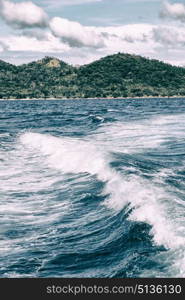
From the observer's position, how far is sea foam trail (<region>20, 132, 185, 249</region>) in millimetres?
10953

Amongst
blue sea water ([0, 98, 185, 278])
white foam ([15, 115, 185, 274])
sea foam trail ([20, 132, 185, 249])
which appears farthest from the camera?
sea foam trail ([20, 132, 185, 249])

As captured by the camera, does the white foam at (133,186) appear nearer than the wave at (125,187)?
Yes

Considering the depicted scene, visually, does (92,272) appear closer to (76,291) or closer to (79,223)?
(76,291)

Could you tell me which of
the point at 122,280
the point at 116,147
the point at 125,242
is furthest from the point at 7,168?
the point at 122,280

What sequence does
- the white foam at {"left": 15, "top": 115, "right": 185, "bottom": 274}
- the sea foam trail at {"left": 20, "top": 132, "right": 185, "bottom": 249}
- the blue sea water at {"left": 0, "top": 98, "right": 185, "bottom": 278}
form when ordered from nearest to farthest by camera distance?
the blue sea water at {"left": 0, "top": 98, "right": 185, "bottom": 278}, the white foam at {"left": 15, "top": 115, "right": 185, "bottom": 274}, the sea foam trail at {"left": 20, "top": 132, "right": 185, "bottom": 249}

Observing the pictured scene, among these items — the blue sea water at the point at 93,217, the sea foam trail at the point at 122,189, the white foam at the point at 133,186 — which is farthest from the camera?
the sea foam trail at the point at 122,189

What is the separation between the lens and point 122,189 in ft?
50.5

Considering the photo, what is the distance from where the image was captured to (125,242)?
11.2 metres

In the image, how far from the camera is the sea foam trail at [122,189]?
1095 centimetres

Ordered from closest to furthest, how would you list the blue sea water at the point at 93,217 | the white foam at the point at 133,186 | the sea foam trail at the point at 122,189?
the blue sea water at the point at 93,217 < the white foam at the point at 133,186 < the sea foam trail at the point at 122,189

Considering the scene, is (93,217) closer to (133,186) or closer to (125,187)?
(125,187)

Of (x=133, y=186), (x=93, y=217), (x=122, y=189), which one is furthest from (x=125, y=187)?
(x=93, y=217)

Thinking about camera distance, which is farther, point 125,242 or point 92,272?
point 125,242

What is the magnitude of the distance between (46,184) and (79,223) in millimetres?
6065
